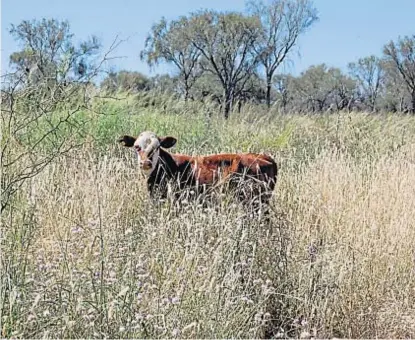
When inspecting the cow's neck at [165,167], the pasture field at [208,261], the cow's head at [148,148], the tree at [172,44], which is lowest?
the pasture field at [208,261]

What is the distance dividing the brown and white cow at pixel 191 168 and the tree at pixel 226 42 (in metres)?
21.5

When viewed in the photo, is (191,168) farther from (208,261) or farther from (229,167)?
(208,261)

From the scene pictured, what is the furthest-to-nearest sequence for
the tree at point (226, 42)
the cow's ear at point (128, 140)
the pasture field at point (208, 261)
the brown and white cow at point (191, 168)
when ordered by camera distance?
the tree at point (226, 42), the cow's ear at point (128, 140), the brown and white cow at point (191, 168), the pasture field at point (208, 261)

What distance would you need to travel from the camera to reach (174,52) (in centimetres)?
2944

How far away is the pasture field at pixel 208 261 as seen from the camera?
8.63 ft

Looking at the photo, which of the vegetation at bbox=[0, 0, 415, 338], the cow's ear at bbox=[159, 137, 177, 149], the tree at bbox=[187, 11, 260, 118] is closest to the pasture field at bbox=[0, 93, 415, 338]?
the vegetation at bbox=[0, 0, 415, 338]

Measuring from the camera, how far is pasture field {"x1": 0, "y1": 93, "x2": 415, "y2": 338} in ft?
8.63

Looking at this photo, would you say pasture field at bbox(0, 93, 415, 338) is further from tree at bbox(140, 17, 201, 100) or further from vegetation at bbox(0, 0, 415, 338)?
tree at bbox(140, 17, 201, 100)

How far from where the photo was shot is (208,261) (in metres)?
3.24

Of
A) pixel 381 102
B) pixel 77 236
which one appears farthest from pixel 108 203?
pixel 381 102

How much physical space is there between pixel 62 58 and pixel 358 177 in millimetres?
2726

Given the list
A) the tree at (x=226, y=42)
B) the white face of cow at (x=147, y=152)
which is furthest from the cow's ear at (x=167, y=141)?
the tree at (x=226, y=42)

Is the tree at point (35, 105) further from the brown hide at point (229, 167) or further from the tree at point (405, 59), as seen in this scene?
the tree at point (405, 59)

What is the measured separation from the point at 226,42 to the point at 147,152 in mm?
24524
